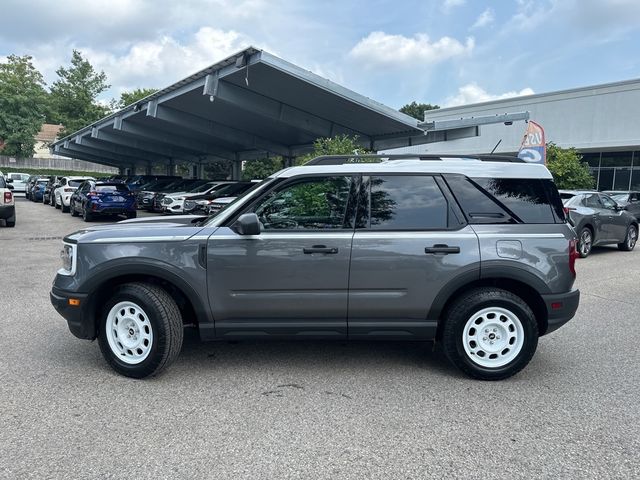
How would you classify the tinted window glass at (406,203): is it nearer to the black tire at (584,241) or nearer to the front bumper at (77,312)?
the front bumper at (77,312)

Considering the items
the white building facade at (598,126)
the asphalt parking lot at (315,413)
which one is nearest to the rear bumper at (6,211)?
the asphalt parking lot at (315,413)

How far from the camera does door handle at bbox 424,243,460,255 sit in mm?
4316

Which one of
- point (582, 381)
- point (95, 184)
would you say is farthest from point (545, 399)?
point (95, 184)

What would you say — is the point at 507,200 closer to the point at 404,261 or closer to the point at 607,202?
the point at 404,261

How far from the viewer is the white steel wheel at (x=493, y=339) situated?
14.5 feet

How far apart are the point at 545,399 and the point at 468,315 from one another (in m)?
0.86

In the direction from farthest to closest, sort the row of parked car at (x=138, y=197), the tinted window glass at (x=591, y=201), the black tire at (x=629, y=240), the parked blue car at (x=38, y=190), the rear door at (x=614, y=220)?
the parked blue car at (x=38, y=190)
the row of parked car at (x=138, y=197)
the black tire at (x=629, y=240)
the rear door at (x=614, y=220)
the tinted window glass at (x=591, y=201)

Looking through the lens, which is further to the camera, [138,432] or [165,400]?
[165,400]

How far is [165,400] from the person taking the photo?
398 cm

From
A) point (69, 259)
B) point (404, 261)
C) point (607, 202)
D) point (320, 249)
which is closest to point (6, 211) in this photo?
point (69, 259)

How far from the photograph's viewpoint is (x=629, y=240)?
13.4 m

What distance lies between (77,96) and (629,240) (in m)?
59.5

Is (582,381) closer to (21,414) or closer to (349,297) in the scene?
(349,297)

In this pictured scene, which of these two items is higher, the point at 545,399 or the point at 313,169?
the point at 313,169
